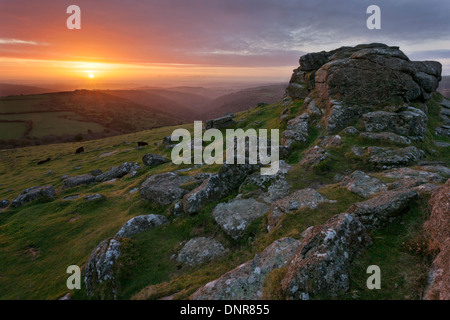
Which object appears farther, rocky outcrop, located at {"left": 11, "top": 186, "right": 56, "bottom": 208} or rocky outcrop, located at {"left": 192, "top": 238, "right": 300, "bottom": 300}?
rocky outcrop, located at {"left": 11, "top": 186, "right": 56, "bottom": 208}

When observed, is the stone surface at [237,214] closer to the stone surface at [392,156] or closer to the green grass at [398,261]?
the green grass at [398,261]

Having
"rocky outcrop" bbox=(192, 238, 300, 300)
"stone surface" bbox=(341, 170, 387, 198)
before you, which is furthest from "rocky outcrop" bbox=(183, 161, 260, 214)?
"stone surface" bbox=(341, 170, 387, 198)

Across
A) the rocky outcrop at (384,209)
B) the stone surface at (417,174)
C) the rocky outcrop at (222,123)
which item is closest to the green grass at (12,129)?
the rocky outcrop at (222,123)

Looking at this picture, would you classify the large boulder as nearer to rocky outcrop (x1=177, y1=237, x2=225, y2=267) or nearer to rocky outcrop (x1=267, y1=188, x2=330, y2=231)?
rocky outcrop (x1=267, y1=188, x2=330, y2=231)

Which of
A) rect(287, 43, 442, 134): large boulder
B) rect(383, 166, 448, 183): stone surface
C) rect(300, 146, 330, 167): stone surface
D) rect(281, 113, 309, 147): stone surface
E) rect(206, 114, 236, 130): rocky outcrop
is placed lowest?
rect(383, 166, 448, 183): stone surface

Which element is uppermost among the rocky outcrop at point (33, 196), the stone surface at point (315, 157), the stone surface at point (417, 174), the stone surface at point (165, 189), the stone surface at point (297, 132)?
the stone surface at point (297, 132)

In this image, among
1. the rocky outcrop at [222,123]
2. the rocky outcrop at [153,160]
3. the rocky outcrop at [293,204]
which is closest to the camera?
the rocky outcrop at [293,204]

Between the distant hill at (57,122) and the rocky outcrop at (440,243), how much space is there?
12774 centimetres

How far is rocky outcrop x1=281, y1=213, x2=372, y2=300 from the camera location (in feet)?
21.8

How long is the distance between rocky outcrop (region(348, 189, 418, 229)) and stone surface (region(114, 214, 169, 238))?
1228cm

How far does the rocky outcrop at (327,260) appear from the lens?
21.8 ft
